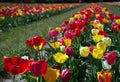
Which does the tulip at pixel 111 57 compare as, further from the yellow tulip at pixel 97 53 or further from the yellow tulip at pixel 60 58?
the yellow tulip at pixel 60 58

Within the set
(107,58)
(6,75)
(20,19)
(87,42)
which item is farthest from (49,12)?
(107,58)

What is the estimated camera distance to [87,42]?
5918mm

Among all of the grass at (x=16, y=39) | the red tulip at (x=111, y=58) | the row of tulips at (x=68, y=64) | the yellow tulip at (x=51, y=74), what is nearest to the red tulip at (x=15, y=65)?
the row of tulips at (x=68, y=64)

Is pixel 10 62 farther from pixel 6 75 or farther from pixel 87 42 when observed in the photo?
pixel 87 42

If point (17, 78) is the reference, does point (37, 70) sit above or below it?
above

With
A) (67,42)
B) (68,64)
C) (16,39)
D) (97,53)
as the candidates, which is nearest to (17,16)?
(16,39)

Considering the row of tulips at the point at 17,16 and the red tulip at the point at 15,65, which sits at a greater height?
the red tulip at the point at 15,65

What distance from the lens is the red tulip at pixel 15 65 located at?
2.21m

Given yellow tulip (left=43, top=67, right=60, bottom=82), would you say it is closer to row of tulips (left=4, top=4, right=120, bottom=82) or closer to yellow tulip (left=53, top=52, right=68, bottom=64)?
row of tulips (left=4, top=4, right=120, bottom=82)

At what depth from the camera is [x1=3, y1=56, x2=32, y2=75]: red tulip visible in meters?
2.21

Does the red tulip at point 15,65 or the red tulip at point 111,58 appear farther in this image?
the red tulip at point 111,58

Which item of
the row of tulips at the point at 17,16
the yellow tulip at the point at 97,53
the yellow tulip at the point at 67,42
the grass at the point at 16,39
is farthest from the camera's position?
the row of tulips at the point at 17,16

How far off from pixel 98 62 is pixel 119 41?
186 centimetres

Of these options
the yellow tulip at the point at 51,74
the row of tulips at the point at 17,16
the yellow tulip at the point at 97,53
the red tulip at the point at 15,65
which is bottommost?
the row of tulips at the point at 17,16
